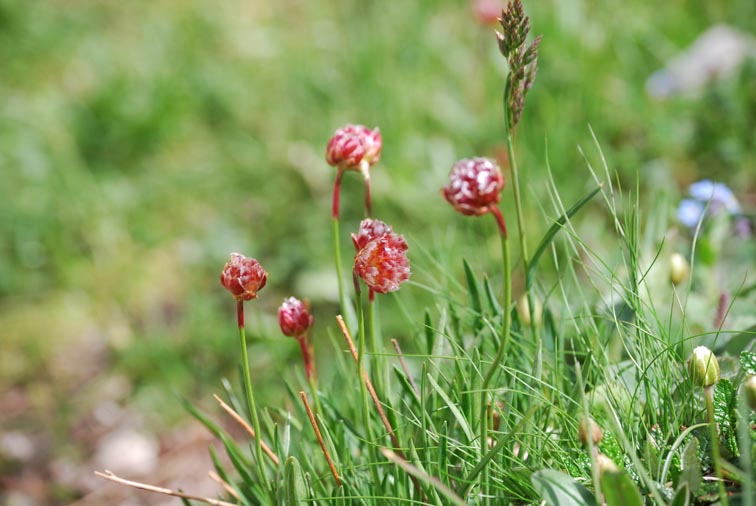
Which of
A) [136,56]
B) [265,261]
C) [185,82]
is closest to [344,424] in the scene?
[265,261]

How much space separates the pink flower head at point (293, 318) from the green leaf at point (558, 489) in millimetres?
350

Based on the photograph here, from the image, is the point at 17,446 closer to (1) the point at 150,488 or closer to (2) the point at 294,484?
(1) the point at 150,488

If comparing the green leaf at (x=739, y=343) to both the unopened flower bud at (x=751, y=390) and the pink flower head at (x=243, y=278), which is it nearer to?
the unopened flower bud at (x=751, y=390)

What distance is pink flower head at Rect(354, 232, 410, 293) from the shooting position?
0.84 m

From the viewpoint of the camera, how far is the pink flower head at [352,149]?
991mm

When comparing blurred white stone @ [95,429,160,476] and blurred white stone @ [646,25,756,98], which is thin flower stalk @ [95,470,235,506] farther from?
blurred white stone @ [646,25,756,98]

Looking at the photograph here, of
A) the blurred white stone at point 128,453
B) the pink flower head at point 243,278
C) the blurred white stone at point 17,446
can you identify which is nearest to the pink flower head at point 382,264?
the pink flower head at point 243,278

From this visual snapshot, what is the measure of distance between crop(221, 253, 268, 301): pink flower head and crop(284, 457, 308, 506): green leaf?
0.20 metres

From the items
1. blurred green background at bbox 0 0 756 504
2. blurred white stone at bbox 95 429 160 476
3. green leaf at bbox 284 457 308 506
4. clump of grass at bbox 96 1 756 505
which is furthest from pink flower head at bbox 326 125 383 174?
blurred white stone at bbox 95 429 160 476

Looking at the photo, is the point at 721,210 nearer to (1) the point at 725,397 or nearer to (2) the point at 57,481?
(1) the point at 725,397

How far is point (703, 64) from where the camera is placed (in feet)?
7.27

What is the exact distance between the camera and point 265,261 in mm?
2156

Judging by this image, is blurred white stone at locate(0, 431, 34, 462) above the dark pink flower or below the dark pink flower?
below

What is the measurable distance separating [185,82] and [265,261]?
885 mm
